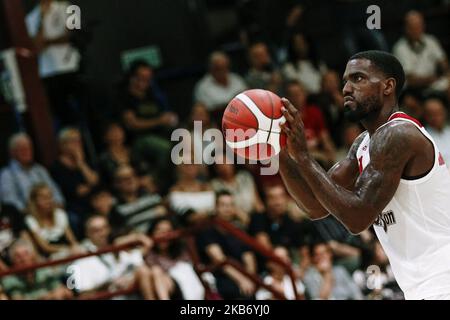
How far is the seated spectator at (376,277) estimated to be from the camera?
844 centimetres

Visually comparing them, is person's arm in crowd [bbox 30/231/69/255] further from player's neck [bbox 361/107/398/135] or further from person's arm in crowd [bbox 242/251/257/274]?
player's neck [bbox 361/107/398/135]

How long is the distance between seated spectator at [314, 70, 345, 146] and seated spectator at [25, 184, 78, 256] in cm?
384

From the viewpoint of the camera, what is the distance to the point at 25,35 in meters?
10.1

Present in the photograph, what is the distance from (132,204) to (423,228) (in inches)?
203

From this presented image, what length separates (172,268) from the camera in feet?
26.8

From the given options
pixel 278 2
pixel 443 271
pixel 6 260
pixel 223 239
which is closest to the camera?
pixel 443 271

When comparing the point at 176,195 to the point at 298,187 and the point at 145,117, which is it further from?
the point at 298,187

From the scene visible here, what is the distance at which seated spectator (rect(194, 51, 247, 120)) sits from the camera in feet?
35.5

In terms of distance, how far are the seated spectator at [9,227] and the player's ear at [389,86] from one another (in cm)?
463

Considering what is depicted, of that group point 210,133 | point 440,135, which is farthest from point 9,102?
point 440,135

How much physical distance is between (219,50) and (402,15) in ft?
9.36

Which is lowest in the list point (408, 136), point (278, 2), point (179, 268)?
point (179, 268)

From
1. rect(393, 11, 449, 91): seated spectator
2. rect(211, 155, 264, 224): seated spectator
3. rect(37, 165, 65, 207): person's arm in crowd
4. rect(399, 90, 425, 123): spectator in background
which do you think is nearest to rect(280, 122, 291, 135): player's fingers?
rect(37, 165, 65, 207): person's arm in crowd
